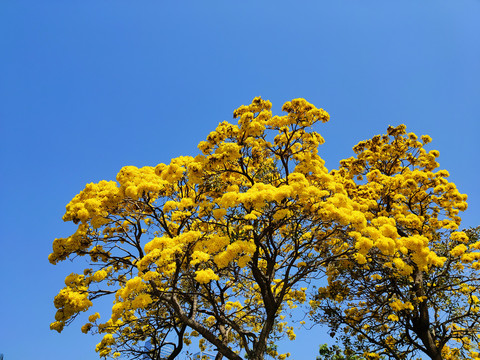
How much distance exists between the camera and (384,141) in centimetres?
1705

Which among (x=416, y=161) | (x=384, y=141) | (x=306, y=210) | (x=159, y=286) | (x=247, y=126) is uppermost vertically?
(x=384, y=141)

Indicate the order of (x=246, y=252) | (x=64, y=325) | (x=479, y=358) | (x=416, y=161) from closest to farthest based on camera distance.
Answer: (x=246, y=252) → (x=64, y=325) → (x=479, y=358) → (x=416, y=161)

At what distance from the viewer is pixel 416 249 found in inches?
395

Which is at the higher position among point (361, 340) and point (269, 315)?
point (361, 340)

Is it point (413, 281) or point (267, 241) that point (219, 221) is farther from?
point (413, 281)

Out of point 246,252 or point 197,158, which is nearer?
point 246,252

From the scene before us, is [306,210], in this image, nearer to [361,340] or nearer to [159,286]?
[159,286]

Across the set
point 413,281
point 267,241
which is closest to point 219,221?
point 267,241

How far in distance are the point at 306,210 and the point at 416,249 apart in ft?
10.8

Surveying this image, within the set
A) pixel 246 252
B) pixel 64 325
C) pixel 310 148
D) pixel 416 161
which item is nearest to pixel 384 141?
pixel 416 161

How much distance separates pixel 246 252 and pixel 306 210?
2.30 meters

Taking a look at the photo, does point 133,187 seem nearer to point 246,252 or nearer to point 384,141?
point 246,252

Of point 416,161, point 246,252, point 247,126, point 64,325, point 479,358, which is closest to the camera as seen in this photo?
point 246,252

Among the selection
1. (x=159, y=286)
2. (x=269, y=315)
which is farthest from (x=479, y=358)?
(x=159, y=286)
